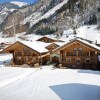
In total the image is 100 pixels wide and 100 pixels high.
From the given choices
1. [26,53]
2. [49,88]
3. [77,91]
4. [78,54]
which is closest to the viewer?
[77,91]

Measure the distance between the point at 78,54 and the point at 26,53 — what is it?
387 inches

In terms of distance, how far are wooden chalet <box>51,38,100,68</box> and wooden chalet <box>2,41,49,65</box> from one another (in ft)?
11.8

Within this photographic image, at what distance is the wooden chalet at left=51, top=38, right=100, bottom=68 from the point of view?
130 ft

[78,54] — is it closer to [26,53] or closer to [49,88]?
[26,53]

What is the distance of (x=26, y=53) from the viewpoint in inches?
1770

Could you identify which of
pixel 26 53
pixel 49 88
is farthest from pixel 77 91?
pixel 26 53

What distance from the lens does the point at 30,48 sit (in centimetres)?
4375

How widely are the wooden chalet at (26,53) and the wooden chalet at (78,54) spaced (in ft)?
11.8

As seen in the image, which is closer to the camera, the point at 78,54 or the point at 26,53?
the point at 78,54

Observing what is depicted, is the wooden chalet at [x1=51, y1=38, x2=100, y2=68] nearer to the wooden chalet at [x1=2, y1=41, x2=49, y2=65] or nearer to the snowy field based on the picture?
the wooden chalet at [x1=2, y1=41, x2=49, y2=65]

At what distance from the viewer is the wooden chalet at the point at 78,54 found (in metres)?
39.5

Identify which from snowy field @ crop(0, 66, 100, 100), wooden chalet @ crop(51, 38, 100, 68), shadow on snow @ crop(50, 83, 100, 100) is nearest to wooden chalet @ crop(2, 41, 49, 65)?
wooden chalet @ crop(51, 38, 100, 68)

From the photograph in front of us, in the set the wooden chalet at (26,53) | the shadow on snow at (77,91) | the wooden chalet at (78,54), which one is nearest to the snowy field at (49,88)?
the shadow on snow at (77,91)

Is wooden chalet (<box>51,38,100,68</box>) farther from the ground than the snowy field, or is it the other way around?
wooden chalet (<box>51,38,100,68</box>)
